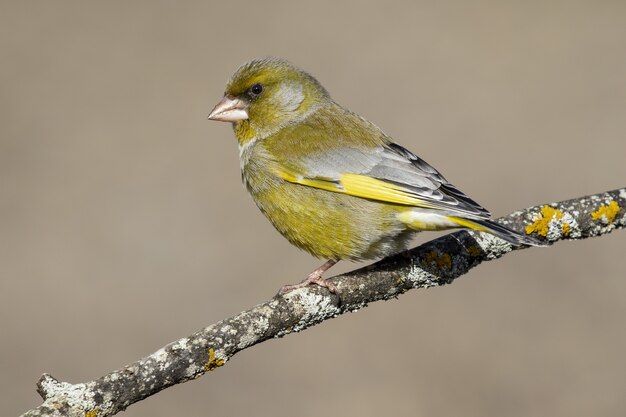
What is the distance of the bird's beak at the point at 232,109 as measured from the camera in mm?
5789

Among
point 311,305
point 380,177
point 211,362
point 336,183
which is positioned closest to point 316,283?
point 311,305

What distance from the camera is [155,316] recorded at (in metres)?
9.23

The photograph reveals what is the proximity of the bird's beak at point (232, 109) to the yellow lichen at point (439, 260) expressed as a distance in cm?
148

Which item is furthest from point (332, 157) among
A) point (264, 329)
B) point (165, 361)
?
point (165, 361)

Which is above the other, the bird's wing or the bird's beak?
the bird's beak

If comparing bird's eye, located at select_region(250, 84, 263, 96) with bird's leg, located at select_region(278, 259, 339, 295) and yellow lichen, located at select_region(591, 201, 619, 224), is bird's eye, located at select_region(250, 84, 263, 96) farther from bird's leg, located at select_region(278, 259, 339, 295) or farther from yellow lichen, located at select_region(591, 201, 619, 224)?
yellow lichen, located at select_region(591, 201, 619, 224)

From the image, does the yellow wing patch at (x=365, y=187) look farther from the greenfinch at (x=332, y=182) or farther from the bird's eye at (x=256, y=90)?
the bird's eye at (x=256, y=90)

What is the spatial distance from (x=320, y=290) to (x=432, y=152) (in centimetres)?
649

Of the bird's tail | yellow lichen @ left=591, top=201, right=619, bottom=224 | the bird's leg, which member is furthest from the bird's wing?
yellow lichen @ left=591, top=201, right=619, bottom=224

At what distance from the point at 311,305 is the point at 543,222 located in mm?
1468

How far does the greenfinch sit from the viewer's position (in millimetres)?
5043

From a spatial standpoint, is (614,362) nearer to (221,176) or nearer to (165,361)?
(221,176)

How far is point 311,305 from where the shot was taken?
4691 mm

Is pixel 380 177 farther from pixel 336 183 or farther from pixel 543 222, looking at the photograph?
pixel 543 222
